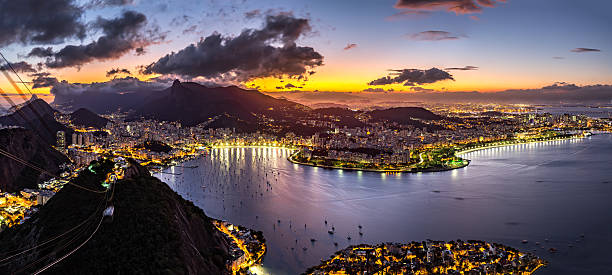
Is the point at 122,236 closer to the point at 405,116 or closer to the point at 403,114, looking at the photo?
the point at 405,116

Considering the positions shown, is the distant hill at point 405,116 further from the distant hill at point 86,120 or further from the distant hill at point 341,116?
the distant hill at point 86,120

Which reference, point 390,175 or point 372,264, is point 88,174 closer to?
point 372,264

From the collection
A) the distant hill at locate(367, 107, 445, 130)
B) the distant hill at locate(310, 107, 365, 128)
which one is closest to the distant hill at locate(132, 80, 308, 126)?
the distant hill at locate(310, 107, 365, 128)

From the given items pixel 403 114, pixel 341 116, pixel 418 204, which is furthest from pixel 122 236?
pixel 403 114

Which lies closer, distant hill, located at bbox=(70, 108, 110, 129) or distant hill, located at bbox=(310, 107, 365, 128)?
distant hill, located at bbox=(70, 108, 110, 129)

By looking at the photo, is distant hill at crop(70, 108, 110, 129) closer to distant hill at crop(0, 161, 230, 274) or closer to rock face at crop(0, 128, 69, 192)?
rock face at crop(0, 128, 69, 192)

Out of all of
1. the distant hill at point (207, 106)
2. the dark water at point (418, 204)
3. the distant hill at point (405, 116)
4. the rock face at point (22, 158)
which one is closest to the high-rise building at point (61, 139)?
the rock face at point (22, 158)
